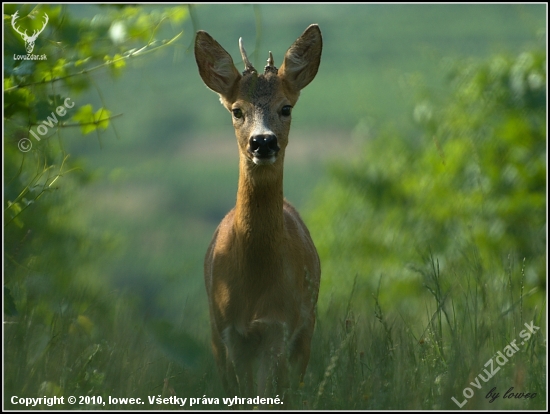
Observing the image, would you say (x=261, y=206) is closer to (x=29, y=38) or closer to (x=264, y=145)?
(x=264, y=145)

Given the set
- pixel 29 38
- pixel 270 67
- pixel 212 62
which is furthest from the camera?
pixel 270 67

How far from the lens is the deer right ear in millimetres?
5773

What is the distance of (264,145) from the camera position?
521 centimetres

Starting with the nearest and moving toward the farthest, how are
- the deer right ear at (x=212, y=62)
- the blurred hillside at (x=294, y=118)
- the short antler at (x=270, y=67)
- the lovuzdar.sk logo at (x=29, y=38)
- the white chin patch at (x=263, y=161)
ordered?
the lovuzdar.sk logo at (x=29, y=38), the white chin patch at (x=263, y=161), the deer right ear at (x=212, y=62), the short antler at (x=270, y=67), the blurred hillside at (x=294, y=118)

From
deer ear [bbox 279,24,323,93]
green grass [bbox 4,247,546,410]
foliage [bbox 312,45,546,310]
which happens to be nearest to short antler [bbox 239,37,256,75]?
deer ear [bbox 279,24,323,93]

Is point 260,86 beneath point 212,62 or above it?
beneath

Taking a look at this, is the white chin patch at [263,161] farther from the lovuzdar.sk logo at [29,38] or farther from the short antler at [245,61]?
the lovuzdar.sk logo at [29,38]

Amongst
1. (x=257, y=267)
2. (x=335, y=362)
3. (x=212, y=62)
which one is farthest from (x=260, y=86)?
(x=335, y=362)

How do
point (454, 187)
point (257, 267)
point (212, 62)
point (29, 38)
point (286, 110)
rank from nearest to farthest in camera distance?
point (29, 38), point (257, 267), point (286, 110), point (212, 62), point (454, 187)

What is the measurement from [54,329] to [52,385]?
57cm

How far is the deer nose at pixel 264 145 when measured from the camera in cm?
521

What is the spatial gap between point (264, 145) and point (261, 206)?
1.68ft

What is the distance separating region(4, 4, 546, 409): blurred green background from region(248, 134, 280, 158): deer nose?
0.50 m

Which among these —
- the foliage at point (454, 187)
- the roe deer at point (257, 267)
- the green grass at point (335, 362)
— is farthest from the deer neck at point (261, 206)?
the foliage at point (454, 187)
